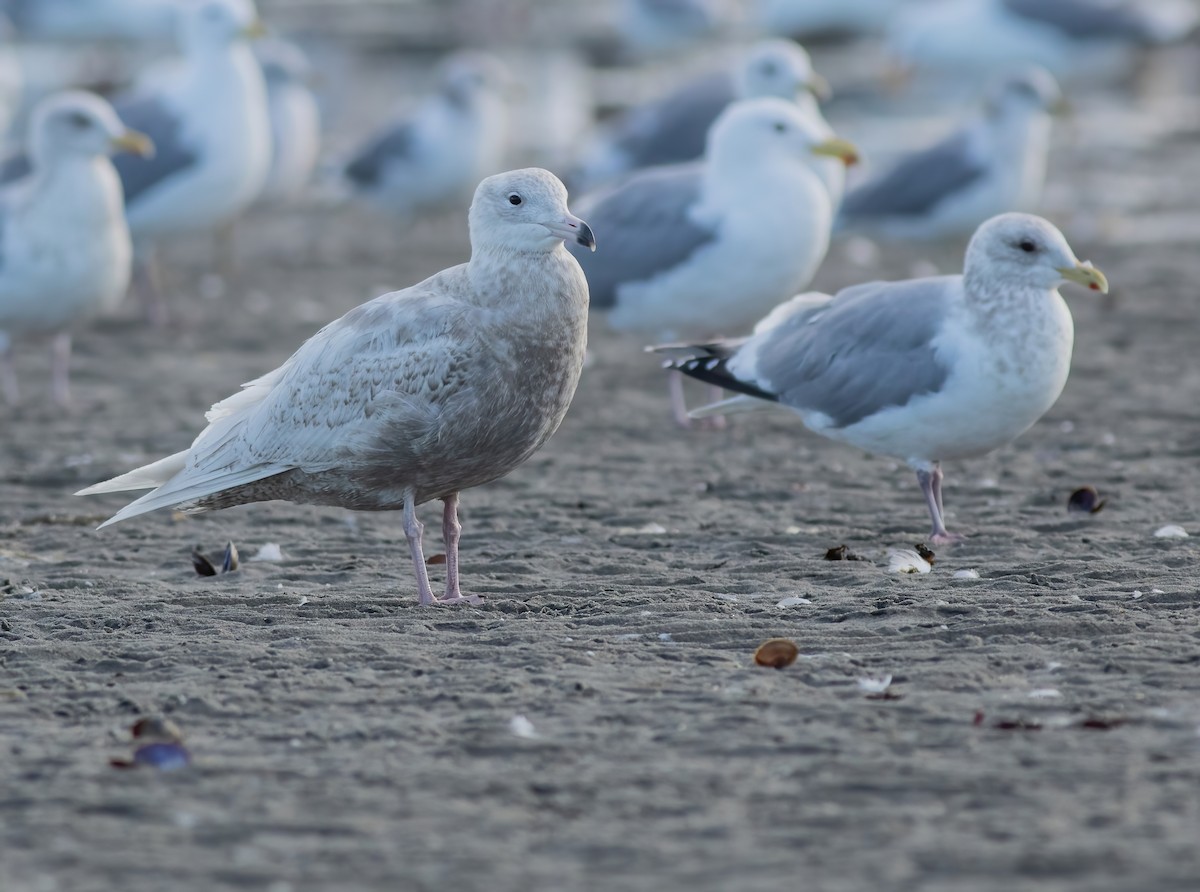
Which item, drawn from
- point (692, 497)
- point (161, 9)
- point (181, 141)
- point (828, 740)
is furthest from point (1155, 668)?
point (161, 9)

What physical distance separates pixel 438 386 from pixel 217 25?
25.5ft

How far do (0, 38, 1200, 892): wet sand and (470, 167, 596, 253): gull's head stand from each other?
1150mm

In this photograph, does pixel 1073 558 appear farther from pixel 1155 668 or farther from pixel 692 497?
pixel 692 497

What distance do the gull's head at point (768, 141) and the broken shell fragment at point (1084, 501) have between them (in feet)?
8.18

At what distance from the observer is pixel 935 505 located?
6.53 meters

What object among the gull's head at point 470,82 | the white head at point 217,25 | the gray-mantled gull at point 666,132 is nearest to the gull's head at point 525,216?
the gray-mantled gull at point 666,132

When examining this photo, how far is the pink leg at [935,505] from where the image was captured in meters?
6.44

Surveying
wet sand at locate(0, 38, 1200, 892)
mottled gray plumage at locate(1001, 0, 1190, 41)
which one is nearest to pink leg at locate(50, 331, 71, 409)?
wet sand at locate(0, 38, 1200, 892)

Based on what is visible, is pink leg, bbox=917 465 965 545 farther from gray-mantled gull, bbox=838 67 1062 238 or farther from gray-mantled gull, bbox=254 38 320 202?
gray-mantled gull, bbox=254 38 320 202

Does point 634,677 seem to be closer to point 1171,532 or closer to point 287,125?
point 1171,532

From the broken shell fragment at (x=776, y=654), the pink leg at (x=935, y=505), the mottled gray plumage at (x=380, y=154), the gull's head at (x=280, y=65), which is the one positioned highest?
the gull's head at (x=280, y=65)

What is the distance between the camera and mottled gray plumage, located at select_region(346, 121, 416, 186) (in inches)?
555

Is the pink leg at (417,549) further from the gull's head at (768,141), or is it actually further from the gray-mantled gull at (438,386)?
the gull's head at (768,141)

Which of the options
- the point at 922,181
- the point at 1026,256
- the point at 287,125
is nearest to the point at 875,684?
the point at 1026,256
